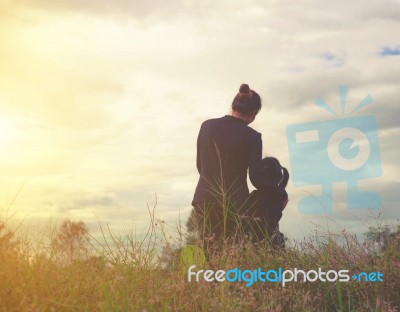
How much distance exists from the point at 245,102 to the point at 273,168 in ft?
2.80

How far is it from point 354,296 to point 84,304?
2634 millimetres

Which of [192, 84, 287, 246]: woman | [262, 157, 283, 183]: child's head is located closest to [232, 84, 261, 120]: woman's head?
[192, 84, 287, 246]: woman

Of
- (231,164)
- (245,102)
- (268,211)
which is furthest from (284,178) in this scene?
(245,102)

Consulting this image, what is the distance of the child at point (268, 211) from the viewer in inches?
270

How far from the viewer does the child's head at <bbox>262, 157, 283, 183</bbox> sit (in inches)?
284

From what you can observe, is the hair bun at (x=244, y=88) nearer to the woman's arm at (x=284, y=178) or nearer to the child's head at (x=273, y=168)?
the child's head at (x=273, y=168)

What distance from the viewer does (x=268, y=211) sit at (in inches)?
278

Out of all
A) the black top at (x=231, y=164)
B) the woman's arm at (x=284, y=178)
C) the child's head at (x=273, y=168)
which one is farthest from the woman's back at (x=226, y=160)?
the woman's arm at (x=284, y=178)

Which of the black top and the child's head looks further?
the child's head

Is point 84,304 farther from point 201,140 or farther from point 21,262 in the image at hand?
point 201,140

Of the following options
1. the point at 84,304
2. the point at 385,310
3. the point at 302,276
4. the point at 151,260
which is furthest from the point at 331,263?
the point at 84,304

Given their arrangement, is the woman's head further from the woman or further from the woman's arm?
the woman's arm

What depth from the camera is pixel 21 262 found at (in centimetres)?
507

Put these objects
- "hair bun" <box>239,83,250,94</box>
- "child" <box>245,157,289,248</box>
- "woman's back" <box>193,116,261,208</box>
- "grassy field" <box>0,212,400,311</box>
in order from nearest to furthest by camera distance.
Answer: "grassy field" <box>0,212,400,311</box>
"child" <box>245,157,289,248</box>
"woman's back" <box>193,116,261,208</box>
"hair bun" <box>239,83,250,94</box>
